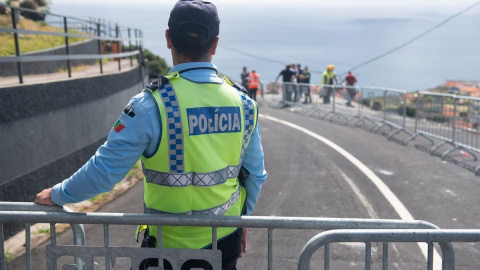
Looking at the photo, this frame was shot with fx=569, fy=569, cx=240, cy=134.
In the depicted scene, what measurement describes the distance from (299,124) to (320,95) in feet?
15.1

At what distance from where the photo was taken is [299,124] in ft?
59.3

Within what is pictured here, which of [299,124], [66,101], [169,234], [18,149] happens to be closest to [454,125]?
[299,124]

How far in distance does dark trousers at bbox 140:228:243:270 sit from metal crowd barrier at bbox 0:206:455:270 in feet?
0.16

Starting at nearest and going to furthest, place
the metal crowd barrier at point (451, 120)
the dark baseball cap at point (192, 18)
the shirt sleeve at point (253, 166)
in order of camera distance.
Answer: the dark baseball cap at point (192, 18), the shirt sleeve at point (253, 166), the metal crowd barrier at point (451, 120)

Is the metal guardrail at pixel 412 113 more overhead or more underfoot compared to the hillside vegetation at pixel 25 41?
more underfoot

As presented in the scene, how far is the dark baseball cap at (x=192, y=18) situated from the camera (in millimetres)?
2838

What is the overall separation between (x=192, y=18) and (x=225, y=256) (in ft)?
4.20

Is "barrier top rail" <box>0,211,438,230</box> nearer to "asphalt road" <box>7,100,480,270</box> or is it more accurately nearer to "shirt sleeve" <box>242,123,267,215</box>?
"shirt sleeve" <box>242,123,267,215</box>

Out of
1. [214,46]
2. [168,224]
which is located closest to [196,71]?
[214,46]

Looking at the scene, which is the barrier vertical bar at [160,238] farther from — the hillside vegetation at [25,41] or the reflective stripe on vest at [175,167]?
the hillside vegetation at [25,41]

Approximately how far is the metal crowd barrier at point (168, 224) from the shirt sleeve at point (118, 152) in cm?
22

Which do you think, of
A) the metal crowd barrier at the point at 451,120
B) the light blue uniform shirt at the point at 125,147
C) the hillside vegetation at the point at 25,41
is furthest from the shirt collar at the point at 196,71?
the hillside vegetation at the point at 25,41

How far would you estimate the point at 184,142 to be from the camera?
278 cm

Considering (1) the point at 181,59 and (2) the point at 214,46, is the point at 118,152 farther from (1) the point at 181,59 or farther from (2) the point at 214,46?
(2) the point at 214,46
